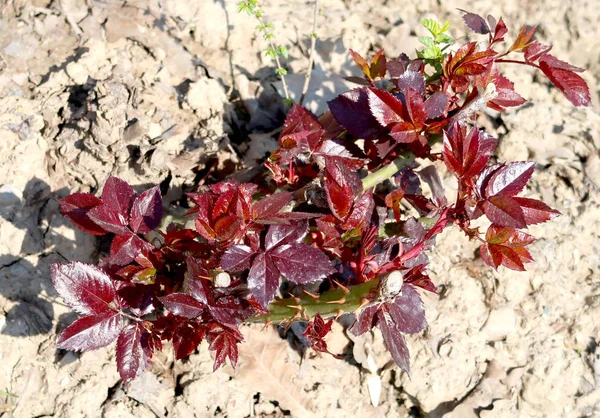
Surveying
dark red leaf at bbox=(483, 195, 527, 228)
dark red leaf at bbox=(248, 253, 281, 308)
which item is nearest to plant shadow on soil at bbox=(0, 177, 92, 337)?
dark red leaf at bbox=(248, 253, 281, 308)

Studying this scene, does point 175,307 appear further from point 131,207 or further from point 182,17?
point 182,17

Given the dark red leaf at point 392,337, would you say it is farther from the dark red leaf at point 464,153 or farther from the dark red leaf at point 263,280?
the dark red leaf at point 464,153

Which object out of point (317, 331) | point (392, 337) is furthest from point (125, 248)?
point (392, 337)

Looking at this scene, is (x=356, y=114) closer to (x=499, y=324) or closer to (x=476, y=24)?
(x=476, y=24)

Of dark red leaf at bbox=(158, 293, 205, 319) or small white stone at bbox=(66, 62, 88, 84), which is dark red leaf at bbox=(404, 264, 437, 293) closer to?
dark red leaf at bbox=(158, 293, 205, 319)

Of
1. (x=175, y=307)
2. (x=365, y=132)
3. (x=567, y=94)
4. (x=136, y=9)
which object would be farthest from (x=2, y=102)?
(x=567, y=94)

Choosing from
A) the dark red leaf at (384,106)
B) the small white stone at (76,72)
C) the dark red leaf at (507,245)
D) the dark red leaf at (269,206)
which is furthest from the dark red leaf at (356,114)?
the small white stone at (76,72)
